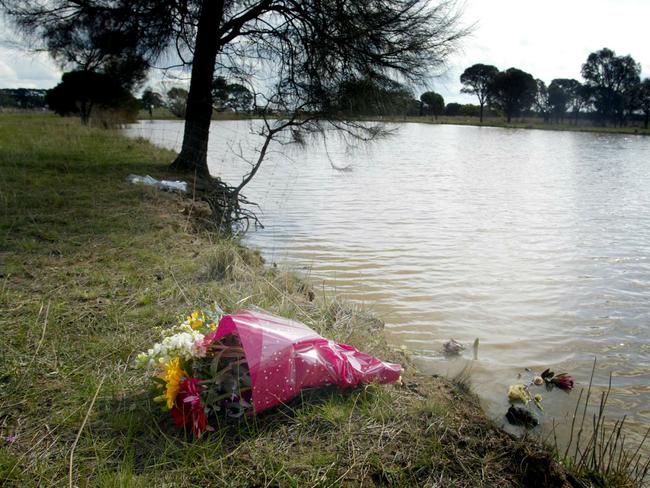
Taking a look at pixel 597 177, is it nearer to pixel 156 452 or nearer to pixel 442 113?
pixel 156 452

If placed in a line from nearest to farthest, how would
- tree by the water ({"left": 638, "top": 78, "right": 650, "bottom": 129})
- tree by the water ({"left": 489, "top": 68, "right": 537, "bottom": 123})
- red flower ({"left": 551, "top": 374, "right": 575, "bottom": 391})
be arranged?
red flower ({"left": 551, "top": 374, "right": 575, "bottom": 391}) < tree by the water ({"left": 638, "top": 78, "right": 650, "bottom": 129}) < tree by the water ({"left": 489, "top": 68, "right": 537, "bottom": 123})

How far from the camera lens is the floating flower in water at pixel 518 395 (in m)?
3.51

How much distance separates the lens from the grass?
2.16 meters

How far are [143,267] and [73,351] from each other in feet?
5.10

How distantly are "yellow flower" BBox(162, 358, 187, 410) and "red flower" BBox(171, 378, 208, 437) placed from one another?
26 mm

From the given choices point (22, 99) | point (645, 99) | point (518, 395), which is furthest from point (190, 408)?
point (645, 99)

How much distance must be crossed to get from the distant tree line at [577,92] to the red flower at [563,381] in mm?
71594

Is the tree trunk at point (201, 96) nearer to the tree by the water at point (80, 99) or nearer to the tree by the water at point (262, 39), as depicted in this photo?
the tree by the water at point (262, 39)

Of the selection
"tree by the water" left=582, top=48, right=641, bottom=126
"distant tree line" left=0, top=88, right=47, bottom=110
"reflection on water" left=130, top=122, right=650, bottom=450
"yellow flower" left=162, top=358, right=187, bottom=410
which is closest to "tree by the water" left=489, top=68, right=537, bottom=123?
"tree by the water" left=582, top=48, right=641, bottom=126

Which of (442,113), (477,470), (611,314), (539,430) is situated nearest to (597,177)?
(611,314)

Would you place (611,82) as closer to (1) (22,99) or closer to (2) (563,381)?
(1) (22,99)

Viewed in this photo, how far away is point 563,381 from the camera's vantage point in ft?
12.4

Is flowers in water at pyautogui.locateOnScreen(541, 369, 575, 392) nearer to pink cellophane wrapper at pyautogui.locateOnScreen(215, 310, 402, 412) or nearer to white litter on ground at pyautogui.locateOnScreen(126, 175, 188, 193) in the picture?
pink cellophane wrapper at pyautogui.locateOnScreen(215, 310, 402, 412)

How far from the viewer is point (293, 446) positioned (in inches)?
91.4
